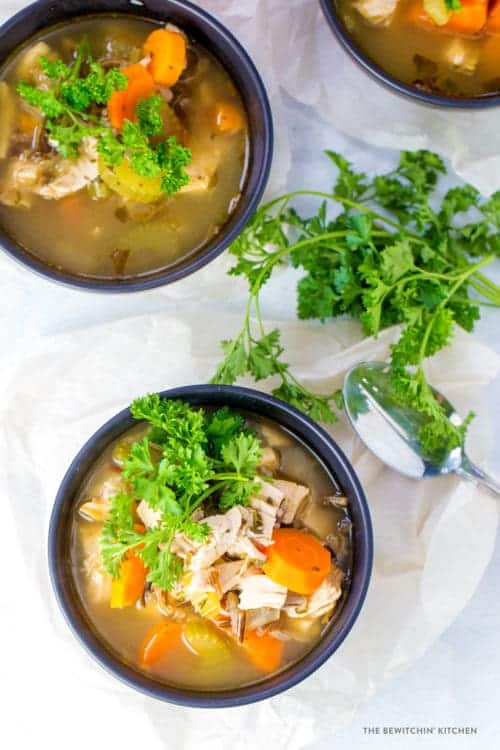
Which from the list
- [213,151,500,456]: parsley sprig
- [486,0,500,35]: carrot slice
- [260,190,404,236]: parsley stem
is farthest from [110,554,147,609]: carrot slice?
[486,0,500,35]: carrot slice

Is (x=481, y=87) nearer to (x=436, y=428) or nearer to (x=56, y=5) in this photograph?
(x=436, y=428)

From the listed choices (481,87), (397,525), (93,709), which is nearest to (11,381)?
(93,709)

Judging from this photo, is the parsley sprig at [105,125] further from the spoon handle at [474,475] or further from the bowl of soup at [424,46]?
the spoon handle at [474,475]

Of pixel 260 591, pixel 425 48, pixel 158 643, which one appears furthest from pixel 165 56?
Result: pixel 158 643

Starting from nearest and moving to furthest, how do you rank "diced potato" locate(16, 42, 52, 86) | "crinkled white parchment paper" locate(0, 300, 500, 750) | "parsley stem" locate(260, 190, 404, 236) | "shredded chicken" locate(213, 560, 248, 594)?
"shredded chicken" locate(213, 560, 248, 594) < "diced potato" locate(16, 42, 52, 86) < "parsley stem" locate(260, 190, 404, 236) < "crinkled white parchment paper" locate(0, 300, 500, 750)

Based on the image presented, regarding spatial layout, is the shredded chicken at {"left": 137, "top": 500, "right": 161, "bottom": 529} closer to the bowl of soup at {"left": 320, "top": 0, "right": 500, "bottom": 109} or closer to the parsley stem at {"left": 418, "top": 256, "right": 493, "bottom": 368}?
the parsley stem at {"left": 418, "top": 256, "right": 493, "bottom": 368}

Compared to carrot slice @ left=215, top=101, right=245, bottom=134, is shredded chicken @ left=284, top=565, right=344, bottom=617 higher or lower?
lower

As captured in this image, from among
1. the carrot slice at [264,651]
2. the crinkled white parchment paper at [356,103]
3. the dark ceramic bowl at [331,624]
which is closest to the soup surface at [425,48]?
the crinkled white parchment paper at [356,103]
